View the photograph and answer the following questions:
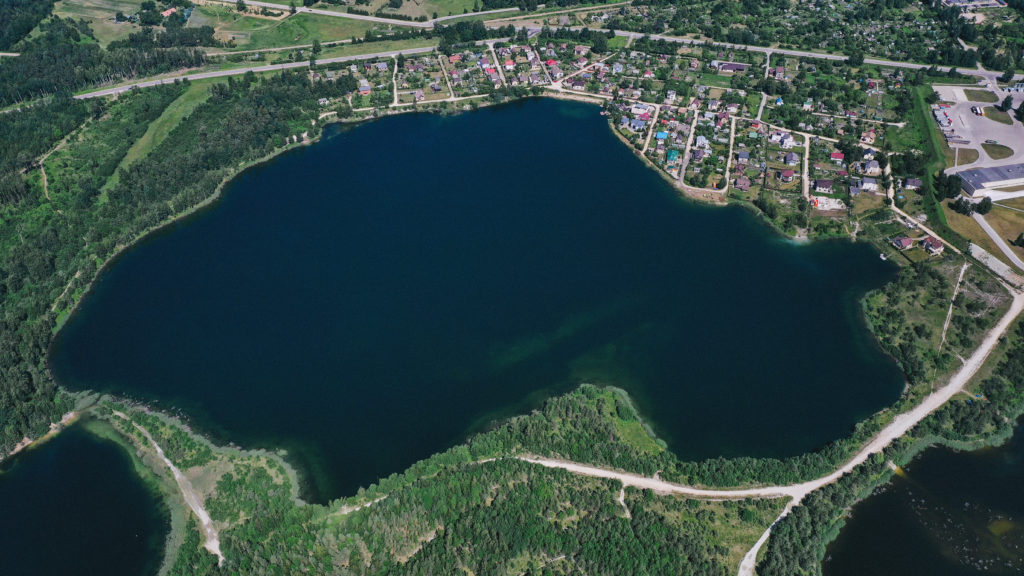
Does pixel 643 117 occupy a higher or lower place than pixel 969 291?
higher

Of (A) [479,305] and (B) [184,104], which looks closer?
(A) [479,305]

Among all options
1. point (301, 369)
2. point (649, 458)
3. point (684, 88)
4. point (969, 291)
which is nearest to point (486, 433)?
point (649, 458)

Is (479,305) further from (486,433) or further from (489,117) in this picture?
(489,117)

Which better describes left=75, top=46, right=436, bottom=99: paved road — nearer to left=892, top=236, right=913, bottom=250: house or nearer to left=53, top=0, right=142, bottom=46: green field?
left=53, top=0, right=142, bottom=46: green field

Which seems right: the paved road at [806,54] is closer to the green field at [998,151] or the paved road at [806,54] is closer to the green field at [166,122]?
the green field at [998,151]

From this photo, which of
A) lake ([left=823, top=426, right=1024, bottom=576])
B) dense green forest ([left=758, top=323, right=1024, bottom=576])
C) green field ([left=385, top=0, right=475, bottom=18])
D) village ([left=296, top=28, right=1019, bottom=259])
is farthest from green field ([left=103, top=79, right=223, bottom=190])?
lake ([left=823, top=426, right=1024, bottom=576])

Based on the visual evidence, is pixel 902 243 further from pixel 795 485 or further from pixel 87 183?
pixel 87 183

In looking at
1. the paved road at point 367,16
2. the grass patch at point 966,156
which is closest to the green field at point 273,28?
the paved road at point 367,16
